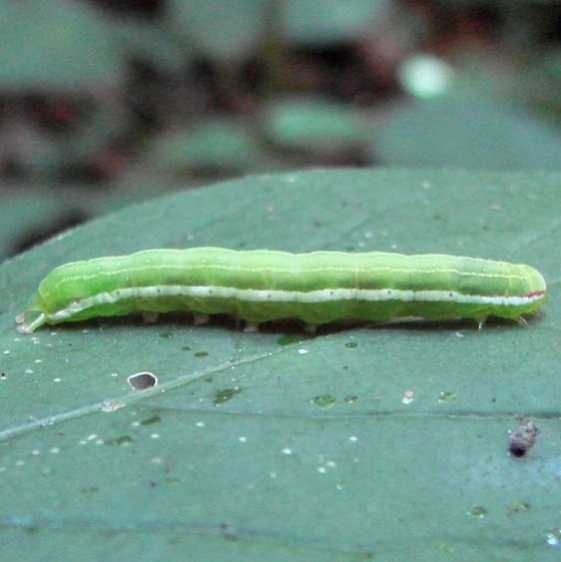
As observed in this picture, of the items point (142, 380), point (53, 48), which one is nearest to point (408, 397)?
point (142, 380)

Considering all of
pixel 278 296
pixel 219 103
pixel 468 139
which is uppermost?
pixel 278 296

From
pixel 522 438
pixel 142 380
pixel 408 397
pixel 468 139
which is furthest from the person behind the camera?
pixel 468 139

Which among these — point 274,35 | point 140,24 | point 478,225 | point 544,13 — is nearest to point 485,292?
point 478,225

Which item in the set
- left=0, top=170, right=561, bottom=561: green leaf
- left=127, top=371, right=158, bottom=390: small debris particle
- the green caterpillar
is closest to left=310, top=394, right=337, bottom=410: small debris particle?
left=0, top=170, right=561, bottom=561: green leaf

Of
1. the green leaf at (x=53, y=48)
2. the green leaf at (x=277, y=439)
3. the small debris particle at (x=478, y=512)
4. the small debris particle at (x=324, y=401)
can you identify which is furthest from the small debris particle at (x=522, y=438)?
the green leaf at (x=53, y=48)

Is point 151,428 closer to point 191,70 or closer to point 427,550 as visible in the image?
point 427,550

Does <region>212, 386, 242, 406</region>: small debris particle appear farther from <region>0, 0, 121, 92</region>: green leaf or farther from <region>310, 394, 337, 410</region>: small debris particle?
<region>0, 0, 121, 92</region>: green leaf

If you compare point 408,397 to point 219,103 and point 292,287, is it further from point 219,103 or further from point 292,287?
point 219,103
